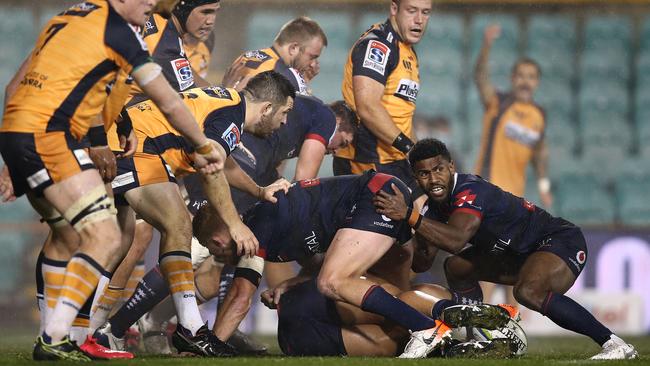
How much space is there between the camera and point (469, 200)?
Result: 6.07 m

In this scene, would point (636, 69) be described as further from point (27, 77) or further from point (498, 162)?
point (27, 77)

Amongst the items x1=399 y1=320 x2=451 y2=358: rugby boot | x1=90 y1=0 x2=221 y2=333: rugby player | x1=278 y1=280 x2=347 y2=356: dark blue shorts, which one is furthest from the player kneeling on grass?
x1=90 y1=0 x2=221 y2=333: rugby player

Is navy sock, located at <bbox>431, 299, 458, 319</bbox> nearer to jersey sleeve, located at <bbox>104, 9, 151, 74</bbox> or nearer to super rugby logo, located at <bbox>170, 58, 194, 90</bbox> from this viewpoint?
jersey sleeve, located at <bbox>104, 9, 151, 74</bbox>

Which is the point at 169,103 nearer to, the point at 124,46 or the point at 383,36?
the point at 124,46

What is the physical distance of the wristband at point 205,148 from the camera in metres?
5.03

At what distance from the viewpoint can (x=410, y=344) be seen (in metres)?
5.38

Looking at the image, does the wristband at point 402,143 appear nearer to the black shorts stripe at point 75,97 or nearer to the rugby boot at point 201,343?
the rugby boot at point 201,343

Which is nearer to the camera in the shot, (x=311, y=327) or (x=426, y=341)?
(x=426, y=341)

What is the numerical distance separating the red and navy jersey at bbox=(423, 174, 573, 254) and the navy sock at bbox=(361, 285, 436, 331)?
2.87 feet

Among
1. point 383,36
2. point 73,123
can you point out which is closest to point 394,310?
point 73,123

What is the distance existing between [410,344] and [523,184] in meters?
6.65

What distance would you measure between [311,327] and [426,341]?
69 centimetres

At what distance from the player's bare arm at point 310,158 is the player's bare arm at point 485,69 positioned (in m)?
4.91

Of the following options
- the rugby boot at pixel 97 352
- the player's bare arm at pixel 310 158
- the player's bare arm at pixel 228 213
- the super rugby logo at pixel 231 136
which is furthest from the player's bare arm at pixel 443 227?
the rugby boot at pixel 97 352
